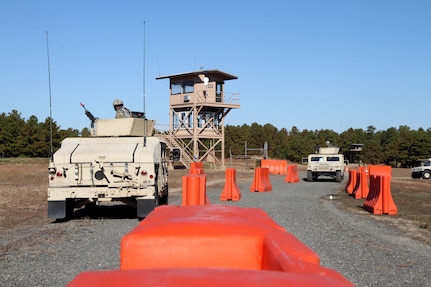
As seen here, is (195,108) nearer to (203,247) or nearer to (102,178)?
(102,178)

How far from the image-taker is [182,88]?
4478cm

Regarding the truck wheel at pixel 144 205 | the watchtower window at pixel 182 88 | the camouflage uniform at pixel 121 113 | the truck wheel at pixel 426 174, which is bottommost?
the truck wheel at pixel 426 174

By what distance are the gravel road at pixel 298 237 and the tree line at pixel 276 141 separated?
38.5 meters

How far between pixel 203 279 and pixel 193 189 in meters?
10.3

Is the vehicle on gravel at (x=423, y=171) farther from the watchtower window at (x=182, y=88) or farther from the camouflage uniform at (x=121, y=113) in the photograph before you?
the camouflage uniform at (x=121, y=113)

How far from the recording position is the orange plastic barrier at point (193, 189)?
12.1 meters

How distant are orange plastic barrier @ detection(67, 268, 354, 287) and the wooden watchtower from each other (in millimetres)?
40103

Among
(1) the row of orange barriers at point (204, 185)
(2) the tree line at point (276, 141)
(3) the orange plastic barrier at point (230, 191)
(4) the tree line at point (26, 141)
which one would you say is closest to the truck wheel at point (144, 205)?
(1) the row of orange barriers at point (204, 185)

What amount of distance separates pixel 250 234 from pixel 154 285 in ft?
3.71

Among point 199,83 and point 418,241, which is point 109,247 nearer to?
point 418,241

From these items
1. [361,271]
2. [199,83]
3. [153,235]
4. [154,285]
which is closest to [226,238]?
[153,235]

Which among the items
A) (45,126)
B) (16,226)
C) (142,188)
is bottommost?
(16,226)

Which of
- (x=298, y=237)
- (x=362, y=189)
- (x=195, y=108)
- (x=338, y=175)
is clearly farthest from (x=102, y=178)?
(x=195, y=108)

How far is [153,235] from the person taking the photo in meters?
2.94
